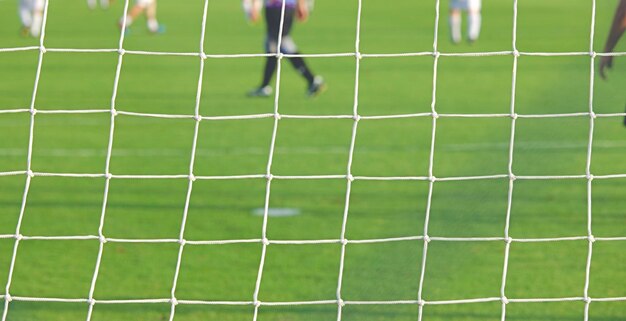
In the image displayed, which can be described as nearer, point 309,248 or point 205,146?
point 309,248

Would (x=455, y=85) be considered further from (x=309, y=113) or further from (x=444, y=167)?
(x=444, y=167)

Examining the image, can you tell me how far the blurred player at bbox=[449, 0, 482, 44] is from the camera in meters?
15.5

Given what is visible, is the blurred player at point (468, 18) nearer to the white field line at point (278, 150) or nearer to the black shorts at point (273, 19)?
the black shorts at point (273, 19)

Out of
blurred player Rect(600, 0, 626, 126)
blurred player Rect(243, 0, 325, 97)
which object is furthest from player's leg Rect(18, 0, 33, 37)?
blurred player Rect(600, 0, 626, 126)

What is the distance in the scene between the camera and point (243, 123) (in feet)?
31.7

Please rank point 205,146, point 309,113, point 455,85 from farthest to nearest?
1. point 455,85
2. point 309,113
3. point 205,146

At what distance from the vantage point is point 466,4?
15875mm

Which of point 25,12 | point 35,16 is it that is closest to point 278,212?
point 25,12

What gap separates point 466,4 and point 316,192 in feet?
30.6

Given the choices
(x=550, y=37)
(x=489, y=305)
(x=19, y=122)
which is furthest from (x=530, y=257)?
(x=550, y=37)

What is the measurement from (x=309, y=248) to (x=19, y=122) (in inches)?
197

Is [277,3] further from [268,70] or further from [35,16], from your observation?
[35,16]

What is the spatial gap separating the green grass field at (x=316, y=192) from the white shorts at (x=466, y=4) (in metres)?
1.28

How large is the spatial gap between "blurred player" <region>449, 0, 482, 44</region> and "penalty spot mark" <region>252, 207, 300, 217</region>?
9303mm
